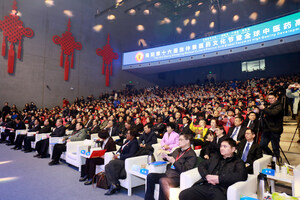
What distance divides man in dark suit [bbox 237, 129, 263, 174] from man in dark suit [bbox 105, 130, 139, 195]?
71.0 inches

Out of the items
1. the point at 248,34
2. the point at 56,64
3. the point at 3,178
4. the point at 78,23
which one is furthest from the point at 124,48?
the point at 3,178

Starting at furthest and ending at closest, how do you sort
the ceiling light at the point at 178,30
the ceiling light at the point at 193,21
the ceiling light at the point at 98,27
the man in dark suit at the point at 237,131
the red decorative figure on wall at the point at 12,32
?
the ceiling light at the point at 178,30 < the ceiling light at the point at 193,21 < the ceiling light at the point at 98,27 < the red decorative figure on wall at the point at 12,32 < the man in dark suit at the point at 237,131

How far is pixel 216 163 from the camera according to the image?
2426 mm

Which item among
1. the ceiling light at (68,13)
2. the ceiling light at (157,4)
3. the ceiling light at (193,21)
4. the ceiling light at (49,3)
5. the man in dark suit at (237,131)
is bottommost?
the man in dark suit at (237,131)

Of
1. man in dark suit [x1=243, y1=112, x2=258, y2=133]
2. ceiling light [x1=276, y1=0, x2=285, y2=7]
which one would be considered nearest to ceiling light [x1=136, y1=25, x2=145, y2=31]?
ceiling light [x1=276, y1=0, x2=285, y2=7]

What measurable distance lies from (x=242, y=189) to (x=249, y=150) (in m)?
1.09

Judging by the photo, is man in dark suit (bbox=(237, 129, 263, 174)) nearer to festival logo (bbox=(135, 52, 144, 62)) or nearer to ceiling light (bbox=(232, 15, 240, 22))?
festival logo (bbox=(135, 52, 144, 62))

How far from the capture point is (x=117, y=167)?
3229 mm

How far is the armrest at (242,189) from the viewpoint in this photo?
2013 millimetres

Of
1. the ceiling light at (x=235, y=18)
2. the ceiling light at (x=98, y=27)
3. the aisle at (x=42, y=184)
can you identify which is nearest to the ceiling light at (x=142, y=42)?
the ceiling light at (x=98, y=27)

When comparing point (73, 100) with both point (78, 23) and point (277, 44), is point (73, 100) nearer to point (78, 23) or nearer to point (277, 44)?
point (78, 23)

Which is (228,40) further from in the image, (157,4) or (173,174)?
(173,174)

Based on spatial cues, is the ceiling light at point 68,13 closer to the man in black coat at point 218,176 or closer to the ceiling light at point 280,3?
the man in black coat at point 218,176

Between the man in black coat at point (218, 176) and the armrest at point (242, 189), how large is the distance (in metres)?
0.06
